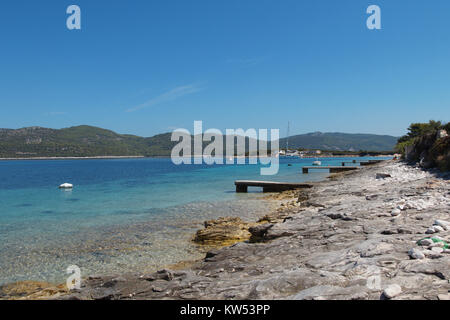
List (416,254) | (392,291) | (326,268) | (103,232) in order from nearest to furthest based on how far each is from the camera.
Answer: (392,291)
(416,254)
(326,268)
(103,232)

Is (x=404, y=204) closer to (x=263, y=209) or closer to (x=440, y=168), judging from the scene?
(x=263, y=209)

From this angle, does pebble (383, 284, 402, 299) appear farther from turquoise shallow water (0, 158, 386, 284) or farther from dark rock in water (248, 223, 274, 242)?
turquoise shallow water (0, 158, 386, 284)

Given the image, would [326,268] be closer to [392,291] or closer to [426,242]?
[392,291]

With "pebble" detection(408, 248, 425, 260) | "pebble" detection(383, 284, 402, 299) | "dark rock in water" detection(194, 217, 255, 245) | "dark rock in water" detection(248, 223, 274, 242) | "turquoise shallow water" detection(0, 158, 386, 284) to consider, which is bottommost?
"turquoise shallow water" detection(0, 158, 386, 284)

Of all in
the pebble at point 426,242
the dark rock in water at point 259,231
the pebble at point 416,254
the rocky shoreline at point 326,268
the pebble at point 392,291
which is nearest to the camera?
the pebble at point 392,291

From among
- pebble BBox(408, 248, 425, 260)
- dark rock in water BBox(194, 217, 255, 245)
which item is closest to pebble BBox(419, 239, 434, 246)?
pebble BBox(408, 248, 425, 260)

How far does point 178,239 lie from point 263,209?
9.33 metres

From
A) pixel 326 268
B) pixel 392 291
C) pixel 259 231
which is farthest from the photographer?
pixel 259 231

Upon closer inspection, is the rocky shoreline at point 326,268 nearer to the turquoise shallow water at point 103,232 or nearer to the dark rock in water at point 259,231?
the dark rock in water at point 259,231

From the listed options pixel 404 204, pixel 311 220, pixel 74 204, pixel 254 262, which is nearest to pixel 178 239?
pixel 311 220

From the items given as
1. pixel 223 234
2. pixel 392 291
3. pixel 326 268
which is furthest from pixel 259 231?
pixel 392 291

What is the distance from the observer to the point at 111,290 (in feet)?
21.8

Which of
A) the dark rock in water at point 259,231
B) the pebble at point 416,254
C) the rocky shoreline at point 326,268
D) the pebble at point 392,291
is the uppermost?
the pebble at point 416,254

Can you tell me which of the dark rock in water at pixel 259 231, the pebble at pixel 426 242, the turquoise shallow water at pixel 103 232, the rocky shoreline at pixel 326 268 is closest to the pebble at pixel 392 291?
the rocky shoreline at pixel 326 268
